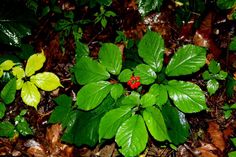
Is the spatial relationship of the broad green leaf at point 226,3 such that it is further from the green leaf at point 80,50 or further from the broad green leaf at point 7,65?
the broad green leaf at point 7,65

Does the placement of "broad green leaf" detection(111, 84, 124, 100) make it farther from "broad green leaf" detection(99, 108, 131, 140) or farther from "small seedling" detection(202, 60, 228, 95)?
"small seedling" detection(202, 60, 228, 95)

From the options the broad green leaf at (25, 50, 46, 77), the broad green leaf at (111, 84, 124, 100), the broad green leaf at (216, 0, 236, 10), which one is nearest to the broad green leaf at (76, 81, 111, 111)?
the broad green leaf at (111, 84, 124, 100)

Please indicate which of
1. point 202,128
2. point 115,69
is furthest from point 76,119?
point 202,128

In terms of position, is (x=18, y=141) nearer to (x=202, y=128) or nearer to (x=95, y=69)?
(x=95, y=69)

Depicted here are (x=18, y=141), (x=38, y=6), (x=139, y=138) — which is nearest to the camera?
(x=139, y=138)

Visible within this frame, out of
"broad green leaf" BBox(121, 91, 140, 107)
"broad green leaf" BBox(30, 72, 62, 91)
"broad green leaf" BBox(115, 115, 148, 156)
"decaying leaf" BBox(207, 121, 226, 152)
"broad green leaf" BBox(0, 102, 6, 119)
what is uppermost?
"broad green leaf" BBox(121, 91, 140, 107)

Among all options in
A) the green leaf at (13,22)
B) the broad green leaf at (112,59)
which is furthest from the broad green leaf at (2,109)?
the broad green leaf at (112,59)
